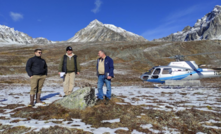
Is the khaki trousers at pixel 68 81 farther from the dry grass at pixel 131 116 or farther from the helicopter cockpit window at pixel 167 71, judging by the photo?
the helicopter cockpit window at pixel 167 71

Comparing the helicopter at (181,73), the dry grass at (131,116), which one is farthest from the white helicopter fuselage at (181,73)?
the dry grass at (131,116)

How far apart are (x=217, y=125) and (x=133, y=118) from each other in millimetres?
2872

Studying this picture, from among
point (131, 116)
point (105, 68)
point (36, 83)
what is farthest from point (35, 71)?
point (131, 116)

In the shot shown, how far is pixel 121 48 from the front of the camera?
214 feet

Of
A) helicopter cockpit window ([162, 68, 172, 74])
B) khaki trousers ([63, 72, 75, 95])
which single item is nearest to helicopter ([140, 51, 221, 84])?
helicopter cockpit window ([162, 68, 172, 74])

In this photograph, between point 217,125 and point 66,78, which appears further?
point 66,78

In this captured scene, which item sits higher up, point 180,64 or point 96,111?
point 180,64

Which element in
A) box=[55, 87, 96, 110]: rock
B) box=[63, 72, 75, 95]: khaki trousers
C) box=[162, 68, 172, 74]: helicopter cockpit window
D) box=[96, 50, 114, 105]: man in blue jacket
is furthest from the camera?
box=[162, 68, 172, 74]: helicopter cockpit window

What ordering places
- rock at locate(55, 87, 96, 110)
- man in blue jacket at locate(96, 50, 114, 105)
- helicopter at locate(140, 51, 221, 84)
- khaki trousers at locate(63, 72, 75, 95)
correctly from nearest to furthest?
rock at locate(55, 87, 96, 110), man in blue jacket at locate(96, 50, 114, 105), khaki trousers at locate(63, 72, 75, 95), helicopter at locate(140, 51, 221, 84)

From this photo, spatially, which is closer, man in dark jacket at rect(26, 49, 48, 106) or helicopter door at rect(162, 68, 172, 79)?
man in dark jacket at rect(26, 49, 48, 106)

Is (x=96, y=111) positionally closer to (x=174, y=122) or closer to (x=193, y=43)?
(x=174, y=122)

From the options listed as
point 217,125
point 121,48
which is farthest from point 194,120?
point 121,48

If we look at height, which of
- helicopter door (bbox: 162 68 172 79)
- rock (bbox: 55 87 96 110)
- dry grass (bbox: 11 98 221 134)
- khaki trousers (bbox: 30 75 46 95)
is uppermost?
helicopter door (bbox: 162 68 172 79)

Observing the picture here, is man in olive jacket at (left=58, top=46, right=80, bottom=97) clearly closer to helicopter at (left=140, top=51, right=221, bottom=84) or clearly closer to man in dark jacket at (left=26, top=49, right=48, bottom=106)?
man in dark jacket at (left=26, top=49, right=48, bottom=106)
